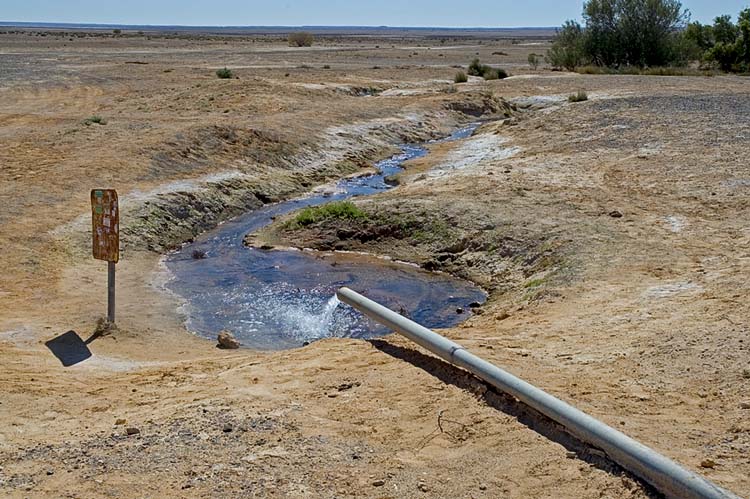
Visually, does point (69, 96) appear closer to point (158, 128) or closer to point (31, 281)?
point (158, 128)

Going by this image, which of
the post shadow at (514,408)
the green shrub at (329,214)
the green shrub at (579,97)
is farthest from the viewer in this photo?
the green shrub at (579,97)

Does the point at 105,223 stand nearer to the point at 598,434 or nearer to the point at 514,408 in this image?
the point at 514,408

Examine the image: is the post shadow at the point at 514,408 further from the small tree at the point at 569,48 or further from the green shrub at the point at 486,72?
the small tree at the point at 569,48

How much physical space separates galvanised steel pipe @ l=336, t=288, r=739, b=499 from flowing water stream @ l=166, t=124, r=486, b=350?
4130 mm

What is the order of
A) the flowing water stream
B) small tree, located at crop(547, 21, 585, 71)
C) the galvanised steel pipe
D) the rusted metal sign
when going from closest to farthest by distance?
the galvanised steel pipe < the rusted metal sign < the flowing water stream < small tree, located at crop(547, 21, 585, 71)

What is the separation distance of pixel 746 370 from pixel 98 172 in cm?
1444

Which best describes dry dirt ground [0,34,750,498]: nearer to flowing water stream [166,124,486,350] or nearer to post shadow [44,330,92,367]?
post shadow [44,330,92,367]

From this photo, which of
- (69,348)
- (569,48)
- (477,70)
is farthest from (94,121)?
(569,48)

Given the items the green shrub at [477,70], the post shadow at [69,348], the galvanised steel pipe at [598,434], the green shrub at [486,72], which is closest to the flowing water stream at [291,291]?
the post shadow at [69,348]

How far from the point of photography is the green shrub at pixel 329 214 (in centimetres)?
1689

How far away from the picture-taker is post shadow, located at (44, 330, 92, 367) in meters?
9.76

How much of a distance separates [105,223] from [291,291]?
11.3ft

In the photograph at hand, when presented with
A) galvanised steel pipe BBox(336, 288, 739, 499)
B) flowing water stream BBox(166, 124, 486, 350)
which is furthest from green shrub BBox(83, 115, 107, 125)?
galvanised steel pipe BBox(336, 288, 739, 499)

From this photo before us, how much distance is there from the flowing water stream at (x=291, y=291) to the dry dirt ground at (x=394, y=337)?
46cm
